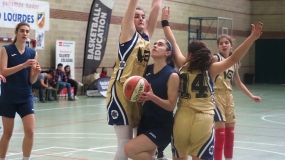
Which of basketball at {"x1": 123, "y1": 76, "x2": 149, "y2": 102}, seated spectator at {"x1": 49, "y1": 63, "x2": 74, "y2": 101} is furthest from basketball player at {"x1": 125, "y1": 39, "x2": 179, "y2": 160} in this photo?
seated spectator at {"x1": 49, "y1": 63, "x2": 74, "y2": 101}

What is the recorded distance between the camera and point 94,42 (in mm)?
20156

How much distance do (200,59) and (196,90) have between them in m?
0.31

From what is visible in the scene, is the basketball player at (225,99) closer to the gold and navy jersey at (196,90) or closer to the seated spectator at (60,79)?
the gold and navy jersey at (196,90)

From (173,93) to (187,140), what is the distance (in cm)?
49

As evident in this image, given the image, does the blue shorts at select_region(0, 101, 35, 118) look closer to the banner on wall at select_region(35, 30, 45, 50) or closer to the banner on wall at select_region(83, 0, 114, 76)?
the banner on wall at select_region(35, 30, 45, 50)

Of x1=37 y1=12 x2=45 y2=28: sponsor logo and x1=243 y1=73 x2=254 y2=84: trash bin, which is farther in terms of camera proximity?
x1=243 y1=73 x2=254 y2=84: trash bin

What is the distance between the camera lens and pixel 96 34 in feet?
66.2

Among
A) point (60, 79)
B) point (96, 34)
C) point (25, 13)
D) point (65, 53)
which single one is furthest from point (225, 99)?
point (96, 34)

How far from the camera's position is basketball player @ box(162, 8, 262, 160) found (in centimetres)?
497

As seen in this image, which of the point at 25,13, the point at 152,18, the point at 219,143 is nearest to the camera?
the point at 152,18

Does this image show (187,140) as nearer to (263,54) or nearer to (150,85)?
(150,85)

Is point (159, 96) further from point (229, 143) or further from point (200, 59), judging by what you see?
point (229, 143)

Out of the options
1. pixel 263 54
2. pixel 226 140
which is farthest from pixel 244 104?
pixel 263 54

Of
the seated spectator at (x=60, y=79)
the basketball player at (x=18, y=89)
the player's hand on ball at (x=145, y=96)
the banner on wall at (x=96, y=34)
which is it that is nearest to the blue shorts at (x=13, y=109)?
the basketball player at (x=18, y=89)
